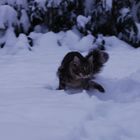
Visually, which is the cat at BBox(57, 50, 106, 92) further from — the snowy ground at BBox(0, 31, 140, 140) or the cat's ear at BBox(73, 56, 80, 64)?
the snowy ground at BBox(0, 31, 140, 140)

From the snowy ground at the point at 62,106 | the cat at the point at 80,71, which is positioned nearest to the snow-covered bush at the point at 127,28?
the snowy ground at the point at 62,106

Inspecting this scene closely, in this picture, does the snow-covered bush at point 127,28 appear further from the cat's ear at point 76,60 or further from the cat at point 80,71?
the cat's ear at point 76,60

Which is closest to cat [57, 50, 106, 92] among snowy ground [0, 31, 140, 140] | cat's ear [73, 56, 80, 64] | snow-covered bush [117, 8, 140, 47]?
cat's ear [73, 56, 80, 64]

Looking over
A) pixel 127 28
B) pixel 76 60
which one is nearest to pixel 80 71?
pixel 76 60

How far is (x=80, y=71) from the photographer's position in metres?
4.33

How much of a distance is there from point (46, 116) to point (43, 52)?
391cm

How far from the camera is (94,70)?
463cm

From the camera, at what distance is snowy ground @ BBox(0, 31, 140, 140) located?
122 inches

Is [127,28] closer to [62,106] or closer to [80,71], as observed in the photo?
[80,71]

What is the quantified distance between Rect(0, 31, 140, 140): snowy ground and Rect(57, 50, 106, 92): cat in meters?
0.14

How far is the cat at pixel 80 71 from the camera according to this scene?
4340 mm

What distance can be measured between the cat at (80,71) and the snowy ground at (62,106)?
14 cm

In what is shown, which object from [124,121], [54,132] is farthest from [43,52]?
[54,132]

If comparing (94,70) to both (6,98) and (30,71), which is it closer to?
(6,98)
